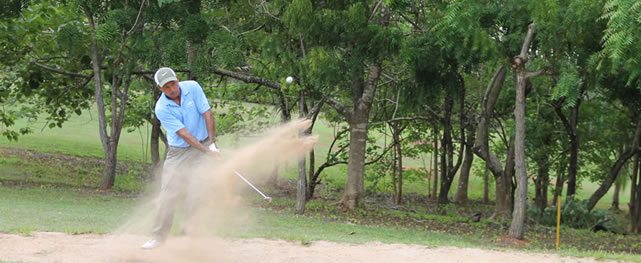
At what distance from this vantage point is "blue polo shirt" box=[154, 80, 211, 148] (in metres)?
8.37

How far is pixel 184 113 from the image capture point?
8.47 meters

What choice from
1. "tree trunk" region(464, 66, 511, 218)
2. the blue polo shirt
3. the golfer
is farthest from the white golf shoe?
"tree trunk" region(464, 66, 511, 218)

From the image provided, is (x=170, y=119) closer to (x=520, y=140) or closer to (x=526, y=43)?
(x=526, y=43)

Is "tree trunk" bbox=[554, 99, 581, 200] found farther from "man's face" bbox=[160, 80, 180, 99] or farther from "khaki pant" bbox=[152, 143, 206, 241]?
"man's face" bbox=[160, 80, 180, 99]

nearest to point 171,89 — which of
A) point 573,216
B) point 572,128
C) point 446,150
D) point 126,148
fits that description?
point 572,128

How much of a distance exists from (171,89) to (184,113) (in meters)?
0.30

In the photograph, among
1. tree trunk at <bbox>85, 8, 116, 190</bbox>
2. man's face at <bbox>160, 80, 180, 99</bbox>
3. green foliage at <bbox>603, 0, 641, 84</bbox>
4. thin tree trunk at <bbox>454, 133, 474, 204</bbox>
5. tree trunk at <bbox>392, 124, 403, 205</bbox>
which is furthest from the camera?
tree trunk at <bbox>392, 124, 403, 205</bbox>

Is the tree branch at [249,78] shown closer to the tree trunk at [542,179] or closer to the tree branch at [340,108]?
the tree branch at [340,108]

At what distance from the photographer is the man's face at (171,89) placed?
828 centimetres

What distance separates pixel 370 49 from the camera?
1576 centimetres

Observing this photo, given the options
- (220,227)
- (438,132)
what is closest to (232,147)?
(220,227)

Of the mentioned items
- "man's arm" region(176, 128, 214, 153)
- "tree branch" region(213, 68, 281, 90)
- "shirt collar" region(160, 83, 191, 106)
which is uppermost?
"tree branch" region(213, 68, 281, 90)

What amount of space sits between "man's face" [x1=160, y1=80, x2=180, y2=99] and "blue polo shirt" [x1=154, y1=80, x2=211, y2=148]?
0.05 m

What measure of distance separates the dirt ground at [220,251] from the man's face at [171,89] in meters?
1.48
